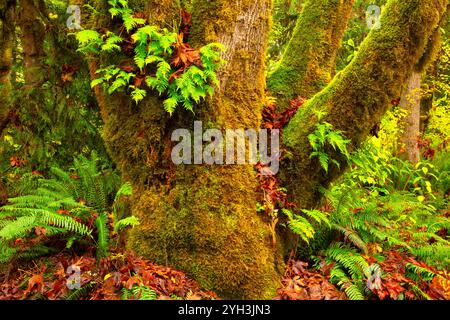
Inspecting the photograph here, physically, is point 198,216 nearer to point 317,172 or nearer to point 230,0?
point 317,172

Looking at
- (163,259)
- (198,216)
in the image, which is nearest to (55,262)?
(163,259)

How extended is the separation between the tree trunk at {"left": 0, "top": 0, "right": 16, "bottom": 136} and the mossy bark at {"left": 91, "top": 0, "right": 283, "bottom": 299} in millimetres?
2152

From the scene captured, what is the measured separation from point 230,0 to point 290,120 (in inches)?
56.8

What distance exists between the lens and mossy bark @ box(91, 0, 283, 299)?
3748 mm

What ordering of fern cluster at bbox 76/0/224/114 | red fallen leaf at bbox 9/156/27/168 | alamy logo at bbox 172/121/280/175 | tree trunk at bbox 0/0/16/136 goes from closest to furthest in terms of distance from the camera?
fern cluster at bbox 76/0/224/114, alamy logo at bbox 172/121/280/175, tree trunk at bbox 0/0/16/136, red fallen leaf at bbox 9/156/27/168

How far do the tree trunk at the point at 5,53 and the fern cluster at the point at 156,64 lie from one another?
2.33 meters

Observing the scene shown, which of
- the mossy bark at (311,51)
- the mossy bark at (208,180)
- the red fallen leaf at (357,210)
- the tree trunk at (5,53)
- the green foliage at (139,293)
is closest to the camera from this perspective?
the green foliage at (139,293)

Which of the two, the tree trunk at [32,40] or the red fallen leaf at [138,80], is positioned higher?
the tree trunk at [32,40]

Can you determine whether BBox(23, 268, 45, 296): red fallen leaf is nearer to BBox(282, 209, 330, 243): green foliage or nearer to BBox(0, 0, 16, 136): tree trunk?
BBox(282, 209, 330, 243): green foliage

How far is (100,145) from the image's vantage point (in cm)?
581

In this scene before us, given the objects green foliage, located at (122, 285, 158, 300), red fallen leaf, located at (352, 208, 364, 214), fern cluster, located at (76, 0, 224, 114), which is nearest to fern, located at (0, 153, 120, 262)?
green foliage, located at (122, 285, 158, 300)

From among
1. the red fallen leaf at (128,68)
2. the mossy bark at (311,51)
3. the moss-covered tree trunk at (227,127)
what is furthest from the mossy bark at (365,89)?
the red fallen leaf at (128,68)

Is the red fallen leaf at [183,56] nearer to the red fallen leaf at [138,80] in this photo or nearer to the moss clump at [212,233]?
the red fallen leaf at [138,80]

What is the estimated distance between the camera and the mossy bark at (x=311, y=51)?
4.99 meters
